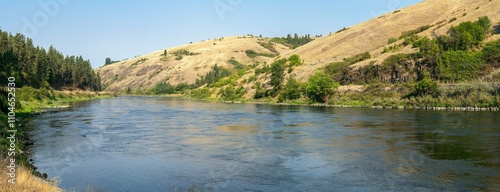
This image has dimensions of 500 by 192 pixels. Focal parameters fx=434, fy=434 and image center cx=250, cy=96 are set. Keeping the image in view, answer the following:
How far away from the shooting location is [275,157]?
1038 inches

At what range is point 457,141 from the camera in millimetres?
30609

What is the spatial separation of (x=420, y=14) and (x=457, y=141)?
10886 cm

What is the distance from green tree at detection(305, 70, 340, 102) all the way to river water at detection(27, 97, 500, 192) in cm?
4097

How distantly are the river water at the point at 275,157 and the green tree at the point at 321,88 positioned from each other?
40972mm

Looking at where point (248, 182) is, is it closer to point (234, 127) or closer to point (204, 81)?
point (234, 127)

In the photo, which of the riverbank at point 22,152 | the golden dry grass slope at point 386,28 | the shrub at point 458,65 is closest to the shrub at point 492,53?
the shrub at point 458,65

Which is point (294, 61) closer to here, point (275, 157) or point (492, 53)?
point (492, 53)

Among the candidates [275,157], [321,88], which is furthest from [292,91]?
[275,157]

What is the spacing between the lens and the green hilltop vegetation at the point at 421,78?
2574 inches

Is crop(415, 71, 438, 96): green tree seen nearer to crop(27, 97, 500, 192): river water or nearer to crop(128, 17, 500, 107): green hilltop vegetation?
crop(128, 17, 500, 107): green hilltop vegetation

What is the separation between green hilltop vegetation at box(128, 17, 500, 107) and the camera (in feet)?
214

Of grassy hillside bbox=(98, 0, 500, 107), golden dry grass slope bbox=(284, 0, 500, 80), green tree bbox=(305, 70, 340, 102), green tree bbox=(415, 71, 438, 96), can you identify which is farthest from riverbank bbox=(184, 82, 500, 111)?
golden dry grass slope bbox=(284, 0, 500, 80)

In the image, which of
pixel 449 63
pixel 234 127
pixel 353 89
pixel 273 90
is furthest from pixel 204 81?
pixel 234 127

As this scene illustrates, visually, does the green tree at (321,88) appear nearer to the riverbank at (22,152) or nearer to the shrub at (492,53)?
the shrub at (492,53)
